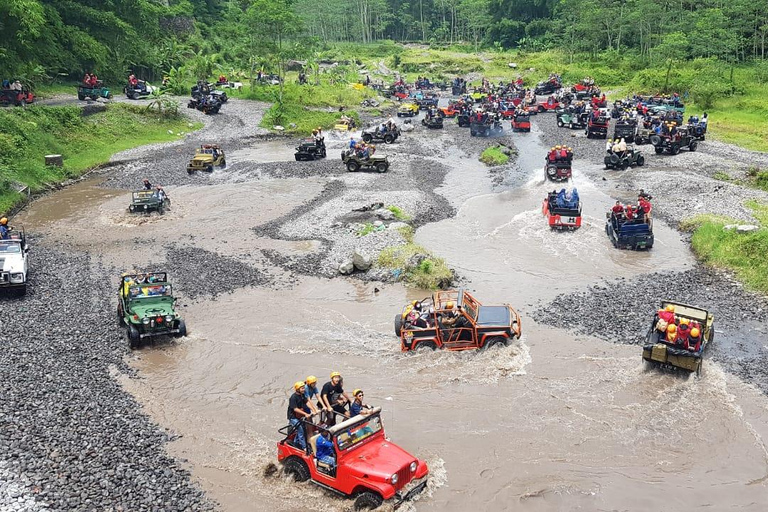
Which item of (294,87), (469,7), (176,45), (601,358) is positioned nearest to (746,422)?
(601,358)

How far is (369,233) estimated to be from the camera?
91.8ft

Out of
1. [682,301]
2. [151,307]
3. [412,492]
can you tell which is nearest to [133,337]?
[151,307]

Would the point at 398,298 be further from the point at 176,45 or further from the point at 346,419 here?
the point at 176,45

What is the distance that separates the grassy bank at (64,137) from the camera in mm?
37125

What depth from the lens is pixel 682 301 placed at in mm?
21578

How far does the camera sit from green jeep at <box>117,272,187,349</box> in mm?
19078

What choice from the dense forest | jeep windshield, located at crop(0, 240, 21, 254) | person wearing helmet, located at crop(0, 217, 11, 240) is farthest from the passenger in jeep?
the dense forest

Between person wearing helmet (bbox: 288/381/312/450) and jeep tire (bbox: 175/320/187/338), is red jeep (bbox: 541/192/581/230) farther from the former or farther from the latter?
person wearing helmet (bbox: 288/381/312/450)

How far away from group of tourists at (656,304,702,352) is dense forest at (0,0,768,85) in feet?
140

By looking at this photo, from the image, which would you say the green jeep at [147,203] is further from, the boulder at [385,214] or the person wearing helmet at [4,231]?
the boulder at [385,214]

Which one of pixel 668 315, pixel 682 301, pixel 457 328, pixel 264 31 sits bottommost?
pixel 682 301

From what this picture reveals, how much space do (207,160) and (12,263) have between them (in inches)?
800

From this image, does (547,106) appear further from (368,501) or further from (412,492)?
(368,501)

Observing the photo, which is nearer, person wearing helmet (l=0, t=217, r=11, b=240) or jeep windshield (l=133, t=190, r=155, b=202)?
person wearing helmet (l=0, t=217, r=11, b=240)
